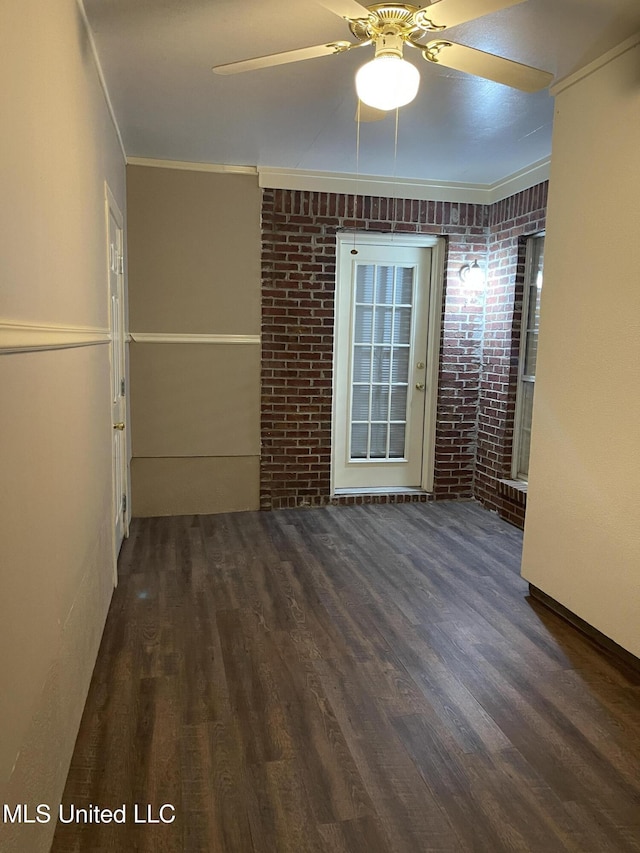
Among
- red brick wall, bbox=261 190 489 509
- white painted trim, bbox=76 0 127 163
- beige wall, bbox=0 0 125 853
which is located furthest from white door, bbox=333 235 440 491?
beige wall, bbox=0 0 125 853

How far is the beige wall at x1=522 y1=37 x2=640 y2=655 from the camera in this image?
8.25 ft

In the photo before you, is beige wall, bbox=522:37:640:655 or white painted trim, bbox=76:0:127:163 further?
beige wall, bbox=522:37:640:655

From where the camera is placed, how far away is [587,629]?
9.32ft

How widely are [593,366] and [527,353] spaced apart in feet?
6.38

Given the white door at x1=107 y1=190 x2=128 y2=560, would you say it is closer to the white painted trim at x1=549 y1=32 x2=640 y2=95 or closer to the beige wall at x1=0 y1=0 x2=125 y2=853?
the beige wall at x1=0 y1=0 x2=125 y2=853

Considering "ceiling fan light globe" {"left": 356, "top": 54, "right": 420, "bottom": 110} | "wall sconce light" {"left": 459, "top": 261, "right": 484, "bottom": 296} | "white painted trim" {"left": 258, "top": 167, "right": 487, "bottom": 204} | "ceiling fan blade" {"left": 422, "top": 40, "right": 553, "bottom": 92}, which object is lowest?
"wall sconce light" {"left": 459, "top": 261, "right": 484, "bottom": 296}

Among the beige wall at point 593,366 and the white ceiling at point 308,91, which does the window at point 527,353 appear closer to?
the white ceiling at point 308,91

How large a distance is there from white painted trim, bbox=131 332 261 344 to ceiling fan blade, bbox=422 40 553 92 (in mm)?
2756

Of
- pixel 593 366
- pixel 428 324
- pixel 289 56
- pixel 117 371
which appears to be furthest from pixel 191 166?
pixel 593 366

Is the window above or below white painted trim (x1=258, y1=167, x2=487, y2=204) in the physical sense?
below

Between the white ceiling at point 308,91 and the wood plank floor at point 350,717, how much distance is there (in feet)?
8.29

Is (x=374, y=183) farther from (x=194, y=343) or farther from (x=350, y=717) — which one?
(x=350, y=717)

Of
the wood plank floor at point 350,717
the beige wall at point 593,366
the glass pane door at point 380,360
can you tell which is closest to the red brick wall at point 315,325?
the glass pane door at point 380,360

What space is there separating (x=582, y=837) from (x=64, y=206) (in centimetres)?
236
